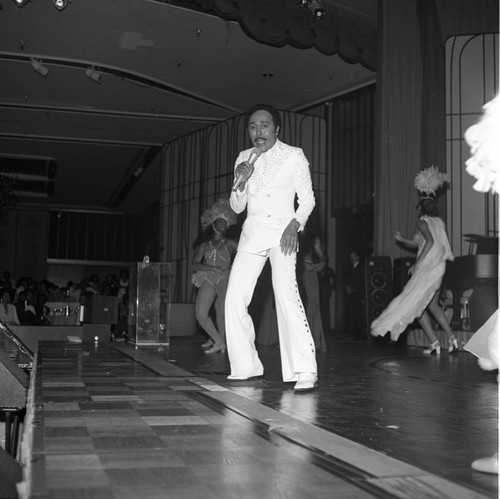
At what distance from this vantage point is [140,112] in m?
12.6

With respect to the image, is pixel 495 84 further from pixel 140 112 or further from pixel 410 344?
pixel 140 112

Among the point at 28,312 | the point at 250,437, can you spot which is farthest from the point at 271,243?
the point at 28,312

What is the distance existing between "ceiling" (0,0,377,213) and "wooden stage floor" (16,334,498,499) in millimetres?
5444

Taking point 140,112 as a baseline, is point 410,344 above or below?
below

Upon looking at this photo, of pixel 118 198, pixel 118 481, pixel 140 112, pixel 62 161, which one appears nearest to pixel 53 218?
pixel 118 198

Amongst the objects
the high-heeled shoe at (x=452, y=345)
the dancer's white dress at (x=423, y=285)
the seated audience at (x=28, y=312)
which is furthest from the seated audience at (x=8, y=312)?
the high-heeled shoe at (x=452, y=345)

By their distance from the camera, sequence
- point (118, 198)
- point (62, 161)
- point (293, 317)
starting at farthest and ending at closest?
point (118, 198) < point (62, 161) < point (293, 317)

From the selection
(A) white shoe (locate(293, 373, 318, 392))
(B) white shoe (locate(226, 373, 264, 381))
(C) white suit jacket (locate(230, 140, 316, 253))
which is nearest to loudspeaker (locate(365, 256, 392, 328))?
(B) white shoe (locate(226, 373, 264, 381))

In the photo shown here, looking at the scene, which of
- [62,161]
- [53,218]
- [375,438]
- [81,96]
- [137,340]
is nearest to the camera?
[375,438]

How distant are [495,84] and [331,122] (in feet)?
12.7

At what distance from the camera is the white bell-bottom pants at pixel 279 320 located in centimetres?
360

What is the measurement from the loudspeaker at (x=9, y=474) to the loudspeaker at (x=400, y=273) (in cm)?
620

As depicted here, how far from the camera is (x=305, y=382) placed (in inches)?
137

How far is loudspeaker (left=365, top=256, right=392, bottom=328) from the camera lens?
26.8 ft
